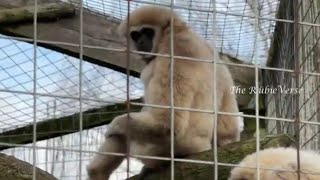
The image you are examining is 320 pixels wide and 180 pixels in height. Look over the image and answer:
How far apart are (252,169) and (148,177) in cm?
119

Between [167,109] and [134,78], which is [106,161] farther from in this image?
[134,78]

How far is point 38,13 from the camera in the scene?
6848 mm

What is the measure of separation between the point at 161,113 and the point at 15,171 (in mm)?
1330

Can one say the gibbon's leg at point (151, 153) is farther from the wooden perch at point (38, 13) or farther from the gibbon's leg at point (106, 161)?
the wooden perch at point (38, 13)

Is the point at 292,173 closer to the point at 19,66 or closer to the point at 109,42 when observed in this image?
the point at 109,42

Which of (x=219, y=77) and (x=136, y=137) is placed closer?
(x=136, y=137)

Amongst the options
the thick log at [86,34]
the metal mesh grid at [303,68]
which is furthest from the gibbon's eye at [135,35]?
the metal mesh grid at [303,68]

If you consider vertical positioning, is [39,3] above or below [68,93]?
above

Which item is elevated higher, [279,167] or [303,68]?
[303,68]

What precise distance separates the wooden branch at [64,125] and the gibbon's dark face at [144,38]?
0.70 metres

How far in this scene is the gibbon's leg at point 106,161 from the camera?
6.33 meters

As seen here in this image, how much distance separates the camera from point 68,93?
764 centimetres

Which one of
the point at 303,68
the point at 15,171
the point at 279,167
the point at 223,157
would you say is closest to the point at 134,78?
the point at 303,68

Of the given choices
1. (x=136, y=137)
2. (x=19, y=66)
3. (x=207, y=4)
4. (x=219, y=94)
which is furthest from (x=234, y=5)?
(x=19, y=66)
